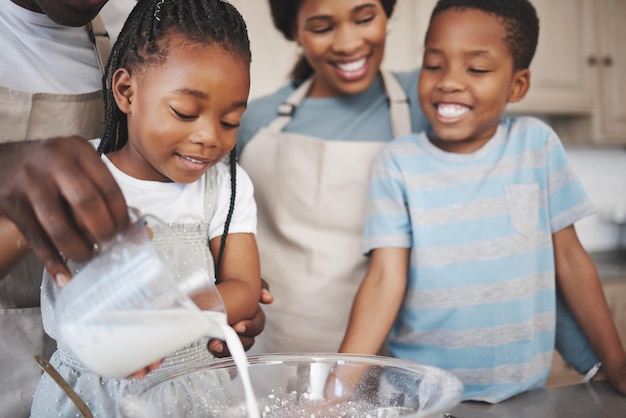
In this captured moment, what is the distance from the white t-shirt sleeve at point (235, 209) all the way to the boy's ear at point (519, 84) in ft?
1.84

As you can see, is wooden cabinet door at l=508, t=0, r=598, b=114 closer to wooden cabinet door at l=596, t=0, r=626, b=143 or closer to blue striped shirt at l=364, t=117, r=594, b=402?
wooden cabinet door at l=596, t=0, r=626, b=143

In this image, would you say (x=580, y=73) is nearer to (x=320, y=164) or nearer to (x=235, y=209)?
(x=320, y=164)

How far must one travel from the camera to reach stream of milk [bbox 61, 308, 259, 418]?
0.55m

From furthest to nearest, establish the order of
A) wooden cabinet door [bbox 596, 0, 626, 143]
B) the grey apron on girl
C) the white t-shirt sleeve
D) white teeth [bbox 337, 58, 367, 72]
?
Result: wooden cabinet door [bbox 596, 0, 626, 143] → white teeth [bbox 337, 58, 367, 72] → the white t-shirt sleeve → the grey apron on girl

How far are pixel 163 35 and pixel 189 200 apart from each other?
246 millimetres

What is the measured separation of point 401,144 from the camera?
1280 mm

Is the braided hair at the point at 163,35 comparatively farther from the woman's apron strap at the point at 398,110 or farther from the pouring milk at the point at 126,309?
the woman's apron strap at the point at 398,110

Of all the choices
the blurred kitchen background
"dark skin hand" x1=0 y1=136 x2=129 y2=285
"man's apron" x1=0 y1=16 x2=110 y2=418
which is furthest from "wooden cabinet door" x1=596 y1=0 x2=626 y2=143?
"dark skin hand" x1=0 y1=136 x2=129 y2=285

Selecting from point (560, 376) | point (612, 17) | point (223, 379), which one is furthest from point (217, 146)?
point (612, 17)

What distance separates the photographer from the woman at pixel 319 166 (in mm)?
1372

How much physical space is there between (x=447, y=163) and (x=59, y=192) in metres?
0.84

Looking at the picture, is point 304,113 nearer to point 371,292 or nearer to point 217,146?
point 371,292

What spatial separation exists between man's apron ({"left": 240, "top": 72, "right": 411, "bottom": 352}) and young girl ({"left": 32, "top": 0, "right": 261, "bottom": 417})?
406 mm

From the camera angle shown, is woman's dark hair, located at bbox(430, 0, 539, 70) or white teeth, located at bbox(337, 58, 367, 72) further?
white teeth, located at bbox(337, 58, 367, 72)
